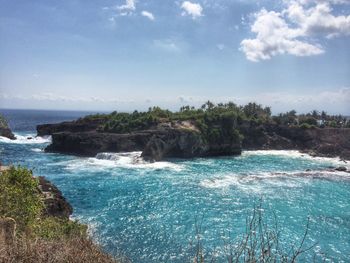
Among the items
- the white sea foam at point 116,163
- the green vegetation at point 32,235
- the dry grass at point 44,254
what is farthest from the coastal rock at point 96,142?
the dry grass at point 44,254

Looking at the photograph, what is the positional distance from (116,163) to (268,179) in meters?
30.6

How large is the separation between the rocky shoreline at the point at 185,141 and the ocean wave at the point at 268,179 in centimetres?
2050

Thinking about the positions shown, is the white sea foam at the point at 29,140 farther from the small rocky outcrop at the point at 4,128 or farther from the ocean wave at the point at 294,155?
the ocean wave at the point at 294,155

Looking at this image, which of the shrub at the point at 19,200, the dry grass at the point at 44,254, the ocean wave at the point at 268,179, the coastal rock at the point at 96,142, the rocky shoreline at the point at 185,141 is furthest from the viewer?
the coastal rock at the point at 96,142

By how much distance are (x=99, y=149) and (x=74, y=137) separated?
30.6 feet

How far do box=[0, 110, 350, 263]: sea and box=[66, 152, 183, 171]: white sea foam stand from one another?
189 millimetres

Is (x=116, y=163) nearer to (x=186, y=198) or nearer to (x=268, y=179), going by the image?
(x=186, y=198)

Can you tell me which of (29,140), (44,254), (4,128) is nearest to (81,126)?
(29,140)

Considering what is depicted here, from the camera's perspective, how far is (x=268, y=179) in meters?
60.6

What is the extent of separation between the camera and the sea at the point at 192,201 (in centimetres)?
3183

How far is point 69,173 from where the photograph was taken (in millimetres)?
60656

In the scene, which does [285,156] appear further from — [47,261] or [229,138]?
[47,261]

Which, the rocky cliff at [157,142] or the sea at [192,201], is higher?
the rocky cliff at [157,142]

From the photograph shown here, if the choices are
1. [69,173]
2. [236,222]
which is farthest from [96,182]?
[236,222]
